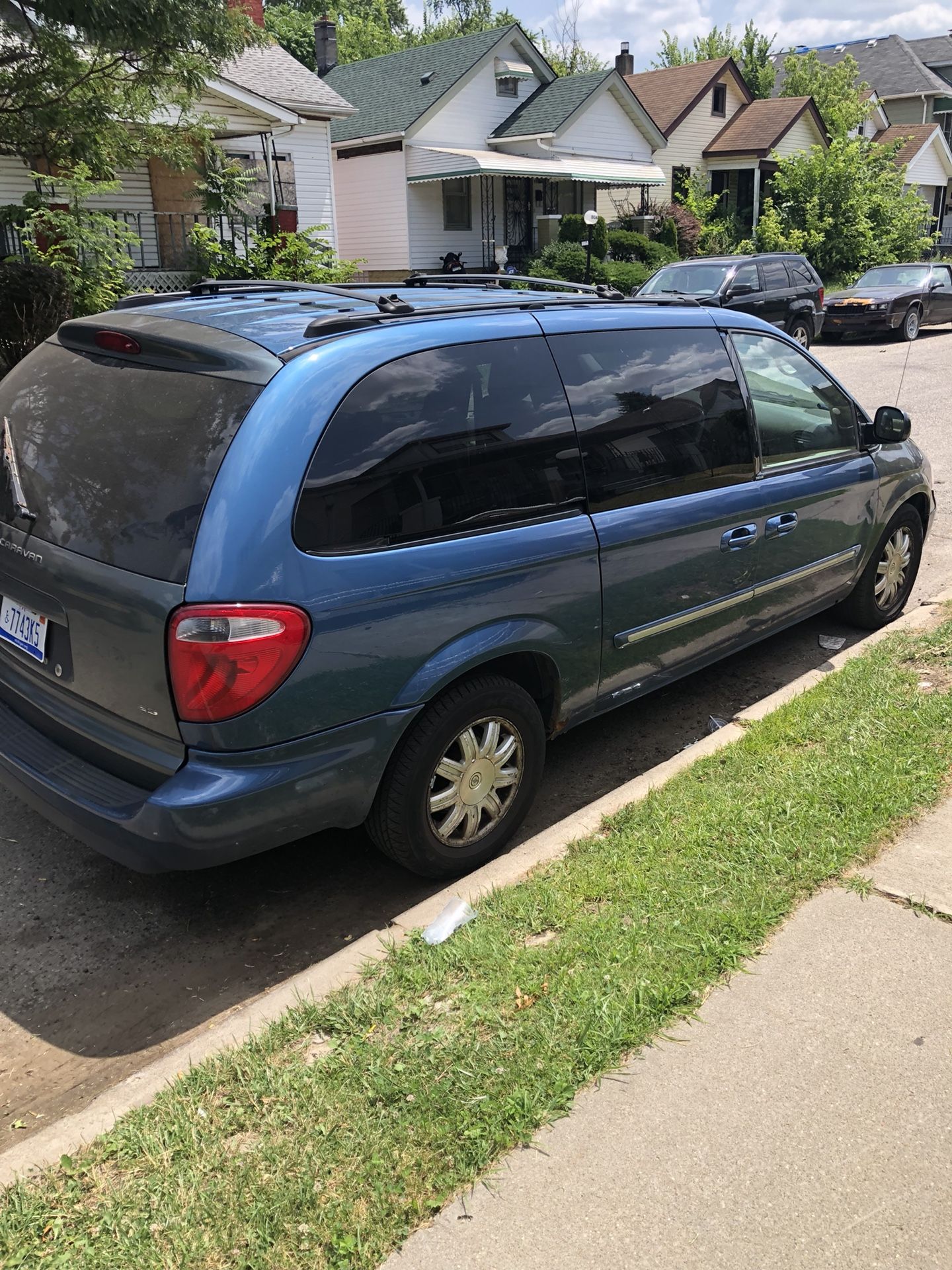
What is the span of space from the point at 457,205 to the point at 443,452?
2999 centimetres

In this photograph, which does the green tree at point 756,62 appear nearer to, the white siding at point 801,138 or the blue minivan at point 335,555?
the white siding at point 801,138

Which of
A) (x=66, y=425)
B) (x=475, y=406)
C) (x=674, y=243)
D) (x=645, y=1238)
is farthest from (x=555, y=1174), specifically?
(x=674, y=243)

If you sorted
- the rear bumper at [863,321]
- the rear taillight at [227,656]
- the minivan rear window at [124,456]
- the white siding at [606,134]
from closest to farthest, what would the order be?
the rear taillight at [227,656] < the minivan rear window at [124,456] < the rear bumper at [863,321] < the white siding at [606,134]

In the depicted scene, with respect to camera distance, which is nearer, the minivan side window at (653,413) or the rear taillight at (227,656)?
the rear taillight at (227,656)

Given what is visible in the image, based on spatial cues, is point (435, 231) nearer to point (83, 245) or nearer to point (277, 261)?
point (277, 261)

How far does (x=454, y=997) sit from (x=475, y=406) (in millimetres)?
1831

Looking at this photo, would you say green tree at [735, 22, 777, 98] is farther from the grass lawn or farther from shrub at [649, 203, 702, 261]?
the grass lawn

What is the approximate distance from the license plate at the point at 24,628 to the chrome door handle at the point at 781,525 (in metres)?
3.04

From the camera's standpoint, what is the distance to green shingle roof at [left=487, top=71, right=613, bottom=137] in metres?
31.0

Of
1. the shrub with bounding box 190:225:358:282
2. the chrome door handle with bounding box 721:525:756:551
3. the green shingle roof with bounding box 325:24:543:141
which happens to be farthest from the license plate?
the green shingle roof with bounding box 325:24:543:141

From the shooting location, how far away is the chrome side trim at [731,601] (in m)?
4.22

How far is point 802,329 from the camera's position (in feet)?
65.0

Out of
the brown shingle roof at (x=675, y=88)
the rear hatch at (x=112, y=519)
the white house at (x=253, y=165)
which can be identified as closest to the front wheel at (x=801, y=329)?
the white house at (x=253, y=165)

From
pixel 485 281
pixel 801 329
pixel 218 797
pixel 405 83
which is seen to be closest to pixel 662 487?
pixel 485 281
